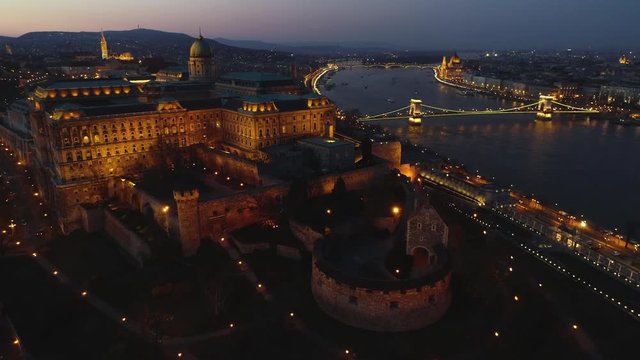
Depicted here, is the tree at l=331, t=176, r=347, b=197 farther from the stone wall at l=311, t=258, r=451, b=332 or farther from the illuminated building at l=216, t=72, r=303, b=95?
the illuminated building at l=216, t=72, r=303, b=95

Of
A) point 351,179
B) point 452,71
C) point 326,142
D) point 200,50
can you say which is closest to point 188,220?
point 351,179

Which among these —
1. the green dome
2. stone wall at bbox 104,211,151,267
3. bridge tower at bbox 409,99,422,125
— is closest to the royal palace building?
stone wall at bbox 104,211,151,267

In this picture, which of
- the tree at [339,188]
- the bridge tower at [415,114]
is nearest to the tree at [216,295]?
the tree at [339,188]

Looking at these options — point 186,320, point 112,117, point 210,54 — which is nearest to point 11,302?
point 186,320

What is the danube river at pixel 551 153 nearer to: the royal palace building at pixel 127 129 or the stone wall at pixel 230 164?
the royal palace building at pixel 127 129

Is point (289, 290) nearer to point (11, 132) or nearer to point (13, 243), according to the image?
point (13, 243)

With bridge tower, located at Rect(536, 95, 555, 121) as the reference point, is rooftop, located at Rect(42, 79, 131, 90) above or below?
above
